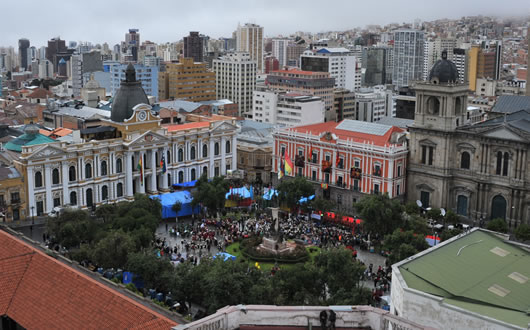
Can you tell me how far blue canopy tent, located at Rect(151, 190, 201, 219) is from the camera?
2388 inches

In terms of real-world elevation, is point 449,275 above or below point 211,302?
above

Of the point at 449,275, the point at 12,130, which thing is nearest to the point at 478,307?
the point at 449,275

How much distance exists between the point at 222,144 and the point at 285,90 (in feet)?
201

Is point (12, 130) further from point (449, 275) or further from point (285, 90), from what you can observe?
point (285, 90)

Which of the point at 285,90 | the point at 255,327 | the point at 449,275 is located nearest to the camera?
the point at 255,327

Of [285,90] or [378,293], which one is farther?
[285,90]

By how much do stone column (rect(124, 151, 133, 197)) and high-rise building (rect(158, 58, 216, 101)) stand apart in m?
67.8

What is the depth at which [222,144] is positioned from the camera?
75.8 meters

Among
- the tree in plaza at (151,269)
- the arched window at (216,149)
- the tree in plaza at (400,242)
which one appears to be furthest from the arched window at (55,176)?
the tree in plaza at (400,242)

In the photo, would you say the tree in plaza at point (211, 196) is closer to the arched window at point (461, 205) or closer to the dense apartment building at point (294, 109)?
the arched window at point (461, 205)

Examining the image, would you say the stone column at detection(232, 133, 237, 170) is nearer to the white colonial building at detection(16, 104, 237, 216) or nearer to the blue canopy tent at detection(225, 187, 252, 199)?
the white colonial building at detection(16, 104, 237, 216)

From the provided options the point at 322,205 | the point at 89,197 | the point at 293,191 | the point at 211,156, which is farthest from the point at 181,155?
the point at 322,205

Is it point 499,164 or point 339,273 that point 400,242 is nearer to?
point 339,273

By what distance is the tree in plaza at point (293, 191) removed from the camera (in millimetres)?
63000
